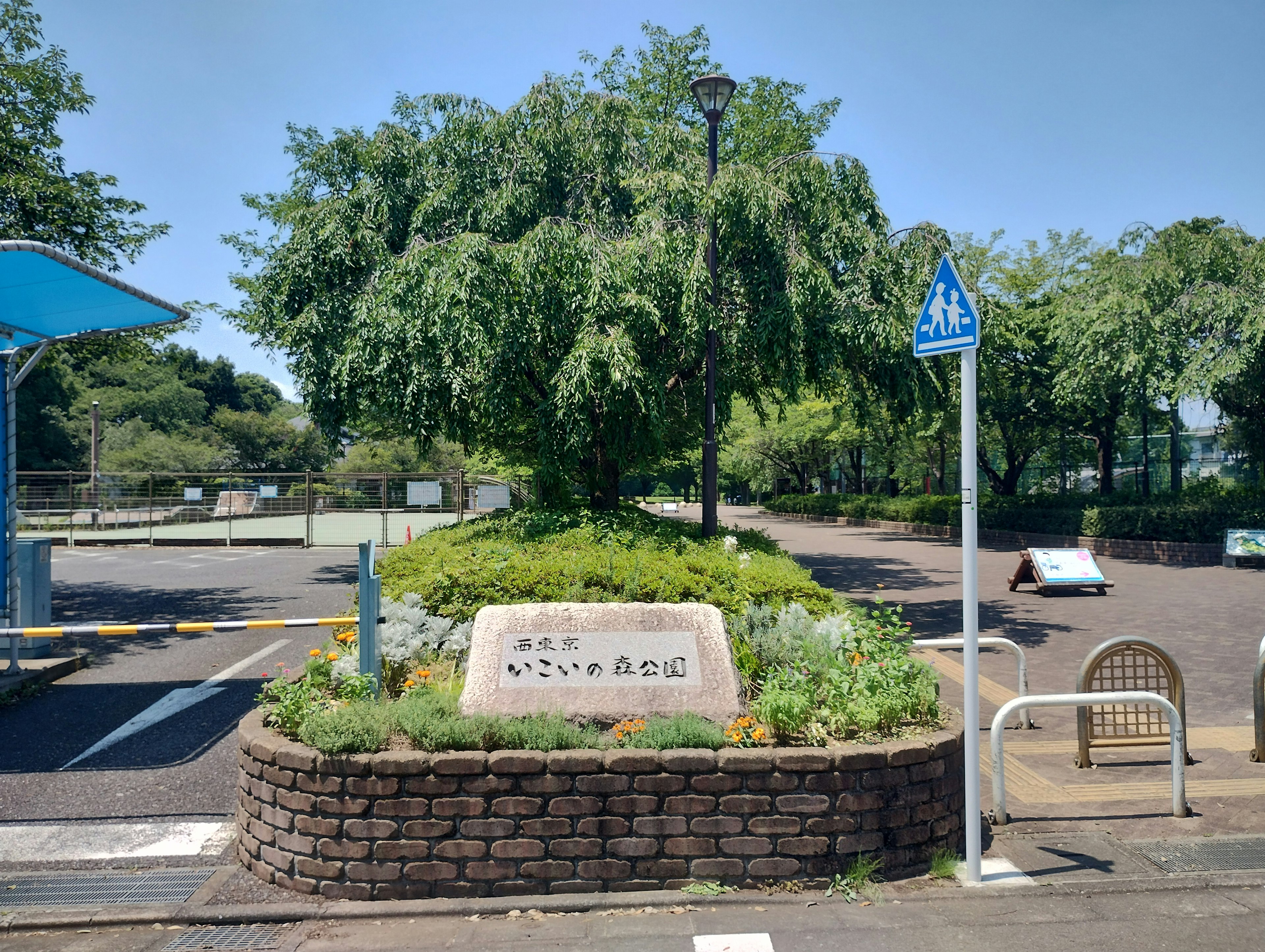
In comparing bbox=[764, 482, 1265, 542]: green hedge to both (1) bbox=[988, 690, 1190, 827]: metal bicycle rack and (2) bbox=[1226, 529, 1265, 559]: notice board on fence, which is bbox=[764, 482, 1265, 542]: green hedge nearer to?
(2) bbox=[1226, 529, 1265, 559]: notice board on fence

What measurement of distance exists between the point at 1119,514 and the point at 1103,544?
94cm

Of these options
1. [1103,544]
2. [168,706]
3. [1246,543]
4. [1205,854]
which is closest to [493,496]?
[1103,544]

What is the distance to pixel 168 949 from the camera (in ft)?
12.5

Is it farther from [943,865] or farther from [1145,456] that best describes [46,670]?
[1145,456]

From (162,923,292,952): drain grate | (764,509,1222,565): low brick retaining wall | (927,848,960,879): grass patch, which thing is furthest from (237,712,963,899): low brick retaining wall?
(764,509,1222,565): low brick retaining wall

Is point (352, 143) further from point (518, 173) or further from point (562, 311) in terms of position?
point (562, 311)

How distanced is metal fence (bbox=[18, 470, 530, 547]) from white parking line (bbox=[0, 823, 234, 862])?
19.3 m

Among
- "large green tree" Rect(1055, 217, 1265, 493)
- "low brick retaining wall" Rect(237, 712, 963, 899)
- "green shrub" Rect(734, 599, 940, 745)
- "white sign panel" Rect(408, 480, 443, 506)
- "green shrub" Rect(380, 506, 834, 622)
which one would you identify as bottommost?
"low brick retaining wall" Rect(237, 712, 963, 899)

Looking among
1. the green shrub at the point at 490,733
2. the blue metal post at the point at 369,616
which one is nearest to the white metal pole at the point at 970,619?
the green shrub at the point at 490,733

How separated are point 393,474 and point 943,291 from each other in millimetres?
23646

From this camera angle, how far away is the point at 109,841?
5043 millimetres

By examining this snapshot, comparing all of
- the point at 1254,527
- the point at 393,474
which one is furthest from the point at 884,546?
the point at 393,474

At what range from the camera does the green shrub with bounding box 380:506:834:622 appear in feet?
21.1

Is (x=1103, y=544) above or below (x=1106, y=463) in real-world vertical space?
below
